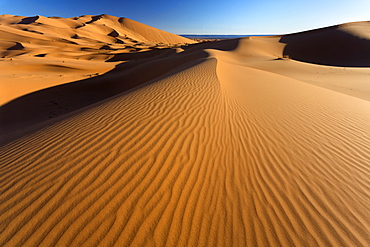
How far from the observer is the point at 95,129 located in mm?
3121

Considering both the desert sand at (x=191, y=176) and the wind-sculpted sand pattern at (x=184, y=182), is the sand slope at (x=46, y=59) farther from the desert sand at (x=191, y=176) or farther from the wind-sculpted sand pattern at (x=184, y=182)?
the wind-sculpted sand pattern at (x=184, y=182)

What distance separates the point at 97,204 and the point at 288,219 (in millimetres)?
1938

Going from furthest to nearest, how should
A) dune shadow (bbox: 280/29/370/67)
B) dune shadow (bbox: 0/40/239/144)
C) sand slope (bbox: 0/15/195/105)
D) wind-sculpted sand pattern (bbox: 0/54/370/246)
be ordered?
1. dune shadow (bbox: 280/29/370/67)
2. sand slope (bbox: 0/15/195/105)
3. dune shadow (bbox: 0/40/239/144)
4. wind-sculpted sand pattern (bbox: 0/54/370/246)

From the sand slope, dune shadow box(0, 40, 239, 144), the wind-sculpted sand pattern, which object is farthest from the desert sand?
the sand slope

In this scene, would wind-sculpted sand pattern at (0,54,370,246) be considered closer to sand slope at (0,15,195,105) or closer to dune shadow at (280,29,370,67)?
sand slope at (0,15,195,105)

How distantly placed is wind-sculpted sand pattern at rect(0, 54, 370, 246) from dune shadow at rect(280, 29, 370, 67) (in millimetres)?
23816

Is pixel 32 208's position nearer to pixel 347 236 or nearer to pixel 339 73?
pixel 347 236

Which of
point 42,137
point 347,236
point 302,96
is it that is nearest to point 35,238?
point 42,137

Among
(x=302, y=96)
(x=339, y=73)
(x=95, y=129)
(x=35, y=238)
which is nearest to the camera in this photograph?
(x=35, y=238)

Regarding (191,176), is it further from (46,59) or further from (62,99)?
(46,59)

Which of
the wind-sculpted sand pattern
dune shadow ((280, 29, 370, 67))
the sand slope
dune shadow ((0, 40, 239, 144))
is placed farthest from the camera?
dune shadow ((280, 29, 370, 67))

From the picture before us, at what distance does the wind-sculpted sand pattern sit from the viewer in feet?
5.43

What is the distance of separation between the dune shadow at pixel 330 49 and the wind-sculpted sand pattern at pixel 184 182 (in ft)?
78.1

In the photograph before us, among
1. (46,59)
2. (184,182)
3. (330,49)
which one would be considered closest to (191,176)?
(184,182)
